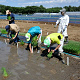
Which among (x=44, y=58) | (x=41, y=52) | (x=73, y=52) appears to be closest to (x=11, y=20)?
(x=41, y=52)

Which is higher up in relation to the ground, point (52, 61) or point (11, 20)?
point (11, 20)

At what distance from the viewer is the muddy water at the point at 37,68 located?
365cm

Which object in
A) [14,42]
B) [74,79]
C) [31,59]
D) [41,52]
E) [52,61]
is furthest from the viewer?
[14,42]

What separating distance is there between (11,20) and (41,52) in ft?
9.90

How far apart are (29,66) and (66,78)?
4.46ft

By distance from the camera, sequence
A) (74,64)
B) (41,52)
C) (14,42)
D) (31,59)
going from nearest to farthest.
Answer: (74,64)
(31,59)
(41,52)
(14,42)

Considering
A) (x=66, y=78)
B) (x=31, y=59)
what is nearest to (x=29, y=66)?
(x=31, y=59)

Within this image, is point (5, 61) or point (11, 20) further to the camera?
point (11, 20)

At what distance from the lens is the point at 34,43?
19.8ft

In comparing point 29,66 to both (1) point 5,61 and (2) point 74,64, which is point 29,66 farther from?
(2) point 74,64

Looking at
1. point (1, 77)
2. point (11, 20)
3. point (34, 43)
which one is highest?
point (11, 20)

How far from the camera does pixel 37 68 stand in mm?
4211

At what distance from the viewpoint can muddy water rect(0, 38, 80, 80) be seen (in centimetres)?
365

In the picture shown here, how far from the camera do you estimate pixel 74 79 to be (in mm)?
3482
